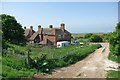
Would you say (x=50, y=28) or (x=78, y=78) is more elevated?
(x=50, y=28)

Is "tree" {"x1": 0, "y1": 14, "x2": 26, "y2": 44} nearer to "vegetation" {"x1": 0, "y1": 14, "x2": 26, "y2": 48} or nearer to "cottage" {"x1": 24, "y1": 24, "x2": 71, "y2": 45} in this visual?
"vegetation" {"x1": 0, "y1": 14, "x2": 26, "y2": 48}

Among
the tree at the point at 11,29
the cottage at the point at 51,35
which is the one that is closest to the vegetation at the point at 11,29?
the tree at the point at 11,29

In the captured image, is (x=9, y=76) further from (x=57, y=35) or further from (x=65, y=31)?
(x=65, y=31)

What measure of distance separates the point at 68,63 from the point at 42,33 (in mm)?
23319

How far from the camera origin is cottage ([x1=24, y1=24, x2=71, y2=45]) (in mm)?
29481

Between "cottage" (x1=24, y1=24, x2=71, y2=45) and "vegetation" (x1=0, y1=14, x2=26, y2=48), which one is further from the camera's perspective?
"cottage" (x1=24, y1=24, x2=71, y2=45)

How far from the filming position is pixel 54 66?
9.73 m

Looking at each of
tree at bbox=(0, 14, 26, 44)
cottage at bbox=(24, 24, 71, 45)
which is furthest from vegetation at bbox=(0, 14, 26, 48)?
cottage at bbox=(24, 24, 71, 45)

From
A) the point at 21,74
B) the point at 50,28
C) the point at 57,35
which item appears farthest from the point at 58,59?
the point at 50,28

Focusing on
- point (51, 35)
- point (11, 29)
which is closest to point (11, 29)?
point (11, 29)

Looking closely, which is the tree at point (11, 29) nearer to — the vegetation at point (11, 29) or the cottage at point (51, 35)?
the vegetation at point (11, 29)

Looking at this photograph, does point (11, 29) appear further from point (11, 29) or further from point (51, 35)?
point (51, 35)

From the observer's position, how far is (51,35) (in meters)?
30.0

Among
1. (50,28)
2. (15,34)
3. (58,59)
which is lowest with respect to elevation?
(58,59)
